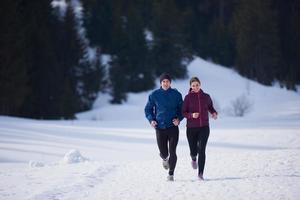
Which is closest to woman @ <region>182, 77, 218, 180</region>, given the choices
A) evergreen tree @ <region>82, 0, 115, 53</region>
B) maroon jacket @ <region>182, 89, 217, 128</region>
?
maroon jacket @ <region>182, 89, 217, 128</region>

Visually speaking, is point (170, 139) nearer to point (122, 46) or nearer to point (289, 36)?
point (122, 46)

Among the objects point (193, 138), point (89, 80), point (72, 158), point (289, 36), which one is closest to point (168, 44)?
point (89, 80)

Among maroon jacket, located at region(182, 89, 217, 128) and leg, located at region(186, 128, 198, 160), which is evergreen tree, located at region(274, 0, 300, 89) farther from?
maroon jacket, located at region(182, 89, 217, 128)

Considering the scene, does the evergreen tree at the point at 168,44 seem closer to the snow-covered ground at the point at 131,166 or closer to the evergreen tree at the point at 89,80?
the evergreen tree at the point at 89,80

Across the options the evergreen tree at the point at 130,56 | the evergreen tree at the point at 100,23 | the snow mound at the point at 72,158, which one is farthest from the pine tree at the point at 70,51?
the snow mound at the point at 72,158

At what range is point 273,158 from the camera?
1023 centimetres

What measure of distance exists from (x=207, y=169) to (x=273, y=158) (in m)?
1.88

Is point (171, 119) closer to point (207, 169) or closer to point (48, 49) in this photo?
point (207, 169)

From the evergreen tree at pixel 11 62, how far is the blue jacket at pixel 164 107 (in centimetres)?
2679

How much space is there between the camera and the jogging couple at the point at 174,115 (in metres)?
7.98

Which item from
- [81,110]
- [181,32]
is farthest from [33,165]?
[181,32]

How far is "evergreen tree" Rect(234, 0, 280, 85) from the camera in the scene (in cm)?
5466

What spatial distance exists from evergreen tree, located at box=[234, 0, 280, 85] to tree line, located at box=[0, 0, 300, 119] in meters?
0.13

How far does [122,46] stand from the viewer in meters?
50.8
